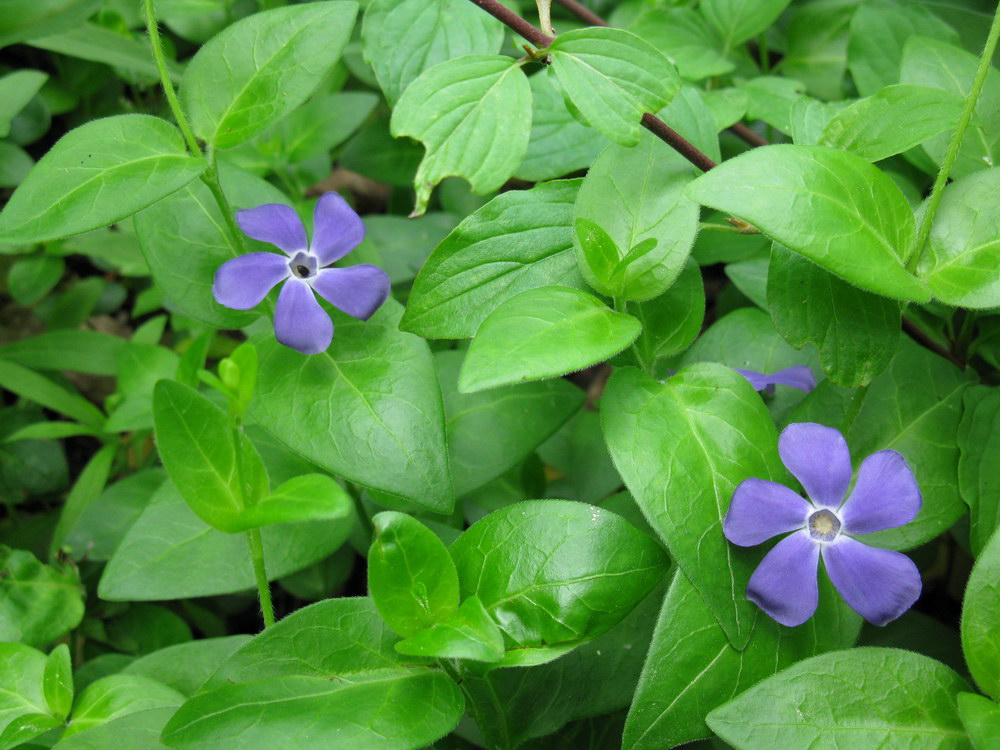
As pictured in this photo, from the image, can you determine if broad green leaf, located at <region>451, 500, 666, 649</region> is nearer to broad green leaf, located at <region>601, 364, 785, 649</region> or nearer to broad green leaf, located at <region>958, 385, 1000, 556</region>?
broad green leaf, located at <region>601, 364, 785, 649</region>

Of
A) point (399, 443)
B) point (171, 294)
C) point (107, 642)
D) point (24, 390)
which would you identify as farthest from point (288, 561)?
point (24, 390)

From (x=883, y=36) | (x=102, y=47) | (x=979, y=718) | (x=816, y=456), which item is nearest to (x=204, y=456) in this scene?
(x=816, y=456)

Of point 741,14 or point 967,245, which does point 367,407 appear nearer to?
point 967,245

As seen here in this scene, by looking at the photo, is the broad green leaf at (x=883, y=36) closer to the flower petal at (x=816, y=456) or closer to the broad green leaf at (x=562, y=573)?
the flower petal at (x=816, y=456)

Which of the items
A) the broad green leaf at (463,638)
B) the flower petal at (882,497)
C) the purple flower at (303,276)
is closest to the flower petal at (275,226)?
the purple flower at (303,276)

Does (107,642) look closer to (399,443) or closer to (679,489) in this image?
(399,443)

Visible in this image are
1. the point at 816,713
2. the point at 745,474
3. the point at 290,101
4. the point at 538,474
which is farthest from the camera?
the point at 538,474
